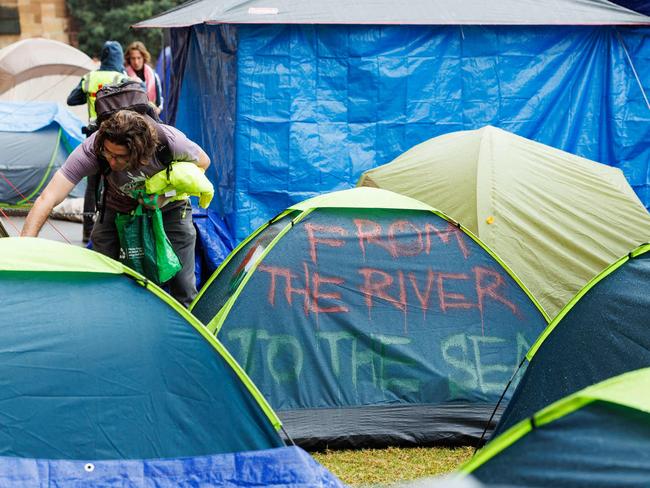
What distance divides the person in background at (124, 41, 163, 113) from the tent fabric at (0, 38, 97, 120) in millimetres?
6473

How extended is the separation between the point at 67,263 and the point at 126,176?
117cm

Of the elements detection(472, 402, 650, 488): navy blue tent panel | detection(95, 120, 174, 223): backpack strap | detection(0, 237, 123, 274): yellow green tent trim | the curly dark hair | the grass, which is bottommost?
the grass

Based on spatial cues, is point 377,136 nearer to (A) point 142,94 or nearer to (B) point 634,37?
(B) point 634,37

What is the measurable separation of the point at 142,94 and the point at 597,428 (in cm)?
343

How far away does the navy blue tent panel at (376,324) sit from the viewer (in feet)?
16.9

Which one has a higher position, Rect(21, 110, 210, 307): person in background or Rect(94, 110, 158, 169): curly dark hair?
Rect(94, 110, 158, 169): curly dark hair

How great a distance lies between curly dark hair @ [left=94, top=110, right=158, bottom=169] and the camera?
16.3ft

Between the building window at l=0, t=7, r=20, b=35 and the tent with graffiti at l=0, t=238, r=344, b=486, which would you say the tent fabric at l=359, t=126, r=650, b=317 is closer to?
the tent with graffiti at l=0, t=238, r=344, b=486

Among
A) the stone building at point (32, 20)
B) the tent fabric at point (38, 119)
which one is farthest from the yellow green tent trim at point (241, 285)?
the stone building at point (32, 20)

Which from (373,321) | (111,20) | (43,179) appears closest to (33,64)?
(43,179)

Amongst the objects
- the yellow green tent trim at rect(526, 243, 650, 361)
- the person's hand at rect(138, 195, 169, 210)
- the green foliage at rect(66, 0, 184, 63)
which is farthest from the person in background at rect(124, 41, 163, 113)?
the green foliage at rect(66, 0, 184, 63)

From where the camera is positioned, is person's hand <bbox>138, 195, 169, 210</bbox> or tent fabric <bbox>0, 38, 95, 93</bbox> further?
tent fabric <bbox>0, 38, 95, 93</bbox>

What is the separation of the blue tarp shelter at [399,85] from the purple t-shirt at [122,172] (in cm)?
330

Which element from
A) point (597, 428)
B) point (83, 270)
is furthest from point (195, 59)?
point (597, 428)
